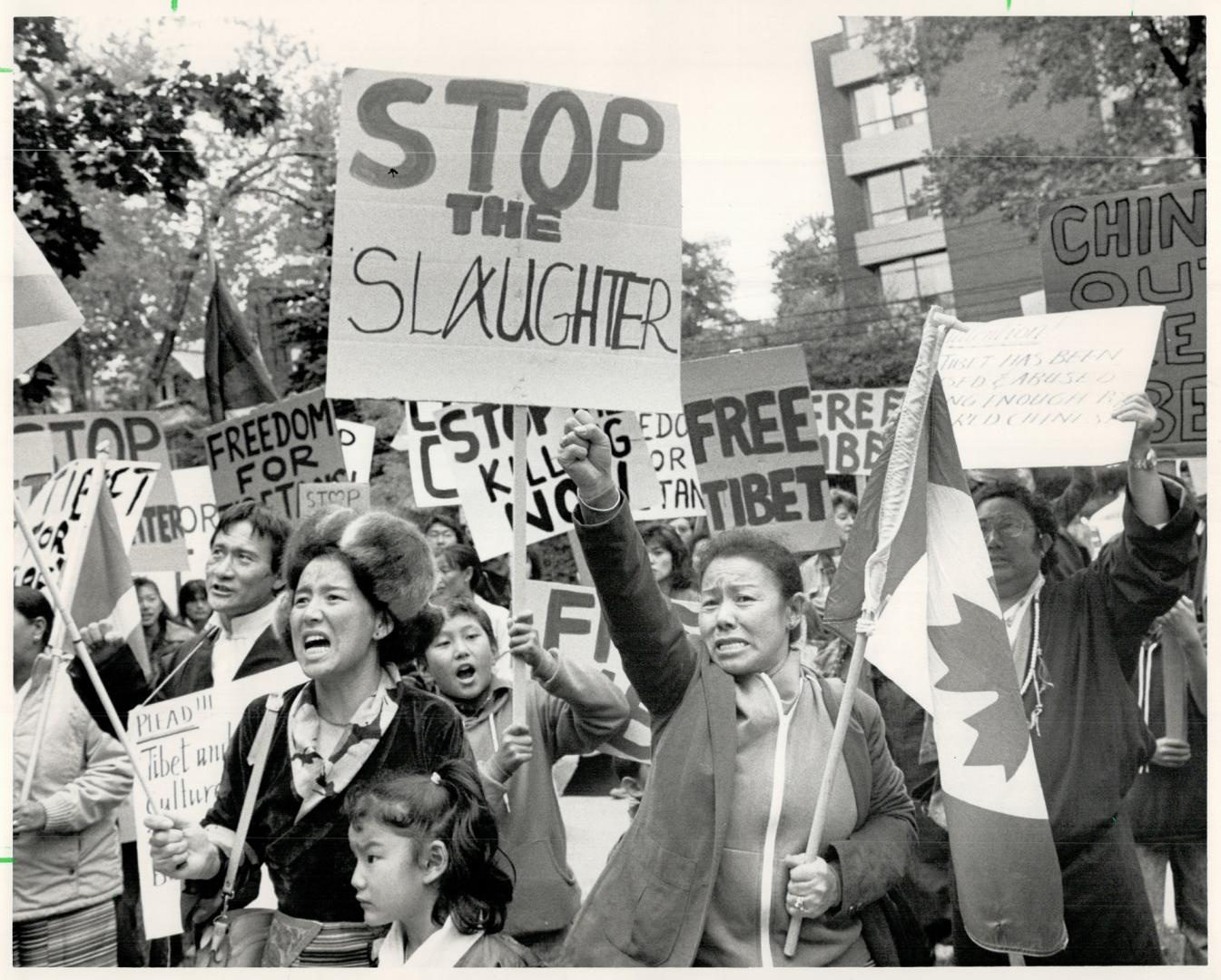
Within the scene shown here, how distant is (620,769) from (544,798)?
417mm

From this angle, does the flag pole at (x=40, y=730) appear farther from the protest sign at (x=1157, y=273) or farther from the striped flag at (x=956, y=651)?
the protest sign at (x=1157, y=273)

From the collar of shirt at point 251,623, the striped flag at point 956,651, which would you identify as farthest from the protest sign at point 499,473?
the striped flag at point 956,651

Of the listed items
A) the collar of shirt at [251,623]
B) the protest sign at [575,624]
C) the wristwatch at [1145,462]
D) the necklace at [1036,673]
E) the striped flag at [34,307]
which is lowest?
the necklace at [1036,673]

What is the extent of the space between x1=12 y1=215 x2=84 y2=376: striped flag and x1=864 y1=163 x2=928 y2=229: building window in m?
2.85

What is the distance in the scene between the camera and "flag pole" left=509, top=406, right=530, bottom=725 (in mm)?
4391

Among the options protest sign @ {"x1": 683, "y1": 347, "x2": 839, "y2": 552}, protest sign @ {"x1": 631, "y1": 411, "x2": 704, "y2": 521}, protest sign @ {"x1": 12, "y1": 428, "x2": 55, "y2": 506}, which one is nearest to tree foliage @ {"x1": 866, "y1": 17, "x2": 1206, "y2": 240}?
protest sign @ {"x1": 683, "y1": 347, "x2": 839, "y2": 552}

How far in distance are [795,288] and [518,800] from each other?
7.30ft

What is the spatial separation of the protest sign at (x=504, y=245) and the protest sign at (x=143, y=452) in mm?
1568

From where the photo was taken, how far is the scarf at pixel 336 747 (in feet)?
14.6

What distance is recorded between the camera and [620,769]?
499 cm

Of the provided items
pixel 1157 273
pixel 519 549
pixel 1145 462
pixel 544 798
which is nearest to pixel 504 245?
pixel 519 549

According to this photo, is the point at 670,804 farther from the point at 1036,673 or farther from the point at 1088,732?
the point at 1088,732
